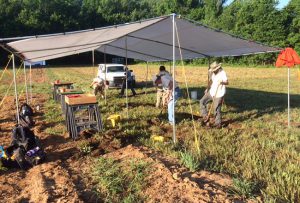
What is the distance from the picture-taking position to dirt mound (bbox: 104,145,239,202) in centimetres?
457

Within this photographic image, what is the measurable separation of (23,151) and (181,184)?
308cm

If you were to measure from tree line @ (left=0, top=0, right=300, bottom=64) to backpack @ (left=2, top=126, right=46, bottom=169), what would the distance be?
34748mm

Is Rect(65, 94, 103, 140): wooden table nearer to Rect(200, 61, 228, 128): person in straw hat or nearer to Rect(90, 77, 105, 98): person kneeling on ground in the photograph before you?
Rect(200, 61, 228, 128): person in straw hat

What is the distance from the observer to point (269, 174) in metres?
5.27

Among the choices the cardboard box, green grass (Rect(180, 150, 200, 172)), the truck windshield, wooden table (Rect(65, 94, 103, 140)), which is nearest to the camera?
green grass (Rect(180, 150, 200, 172))

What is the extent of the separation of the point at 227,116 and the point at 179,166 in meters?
5.47

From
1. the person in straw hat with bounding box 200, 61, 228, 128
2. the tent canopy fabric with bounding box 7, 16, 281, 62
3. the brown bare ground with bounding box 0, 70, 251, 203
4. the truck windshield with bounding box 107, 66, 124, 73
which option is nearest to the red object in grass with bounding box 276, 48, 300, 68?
the tent canopy fabric with bounding box 7, 16, 281, 62

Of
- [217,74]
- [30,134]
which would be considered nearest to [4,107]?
[30,134]

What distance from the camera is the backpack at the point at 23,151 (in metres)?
6.35

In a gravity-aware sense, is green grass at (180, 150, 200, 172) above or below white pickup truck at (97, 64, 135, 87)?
below

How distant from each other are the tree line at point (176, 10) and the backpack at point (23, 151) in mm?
34748

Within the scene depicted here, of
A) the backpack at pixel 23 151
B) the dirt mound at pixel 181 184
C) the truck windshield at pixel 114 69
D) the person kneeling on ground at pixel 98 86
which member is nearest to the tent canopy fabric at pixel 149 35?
the backpack at pixel 23 151

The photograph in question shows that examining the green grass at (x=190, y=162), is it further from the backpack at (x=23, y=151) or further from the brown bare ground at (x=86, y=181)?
the backpack at (x=23, y=151)

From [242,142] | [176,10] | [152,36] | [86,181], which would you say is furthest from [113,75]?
[176,10]
